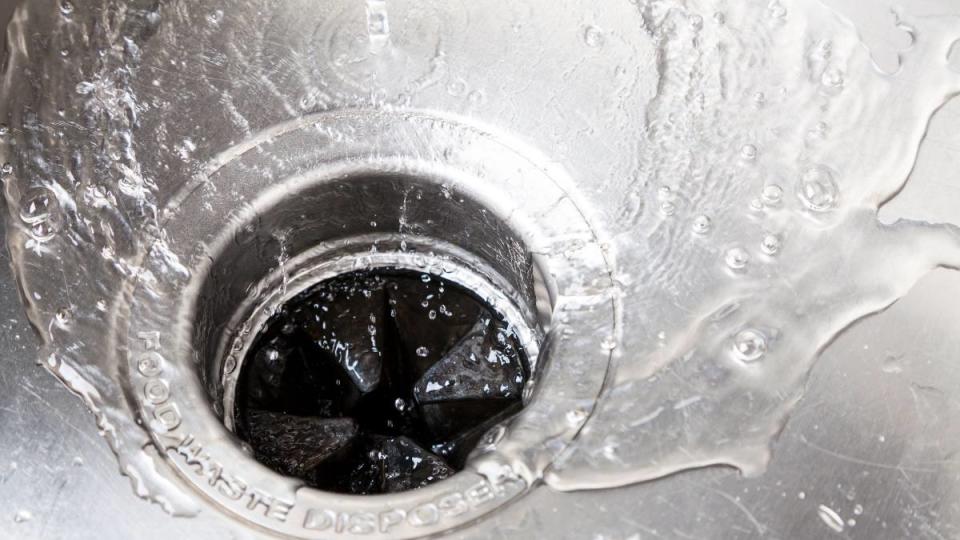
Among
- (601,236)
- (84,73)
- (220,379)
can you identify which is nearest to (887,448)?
(601,236)

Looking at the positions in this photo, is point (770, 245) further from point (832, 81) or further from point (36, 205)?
point (36, 205)

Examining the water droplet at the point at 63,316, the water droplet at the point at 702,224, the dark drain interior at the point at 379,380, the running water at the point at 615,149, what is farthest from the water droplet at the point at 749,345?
the water droplet at the point at 63,316

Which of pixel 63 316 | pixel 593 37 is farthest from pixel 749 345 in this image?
pixel 63 316

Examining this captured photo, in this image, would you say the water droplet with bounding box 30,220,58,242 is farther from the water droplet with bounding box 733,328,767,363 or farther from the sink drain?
the water droplet with bounding box 733,328,767,363

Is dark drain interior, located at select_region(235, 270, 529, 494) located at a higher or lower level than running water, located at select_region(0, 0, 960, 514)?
lower

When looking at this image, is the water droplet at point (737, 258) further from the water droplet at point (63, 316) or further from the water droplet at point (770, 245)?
the water droplet at point (63, 316)

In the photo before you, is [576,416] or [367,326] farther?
[367,326]

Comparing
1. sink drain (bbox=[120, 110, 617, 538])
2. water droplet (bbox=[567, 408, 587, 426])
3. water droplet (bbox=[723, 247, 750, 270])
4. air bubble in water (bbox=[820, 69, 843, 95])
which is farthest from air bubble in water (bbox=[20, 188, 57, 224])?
air bubble in water (bbox=[820, 69, 843, 95])
